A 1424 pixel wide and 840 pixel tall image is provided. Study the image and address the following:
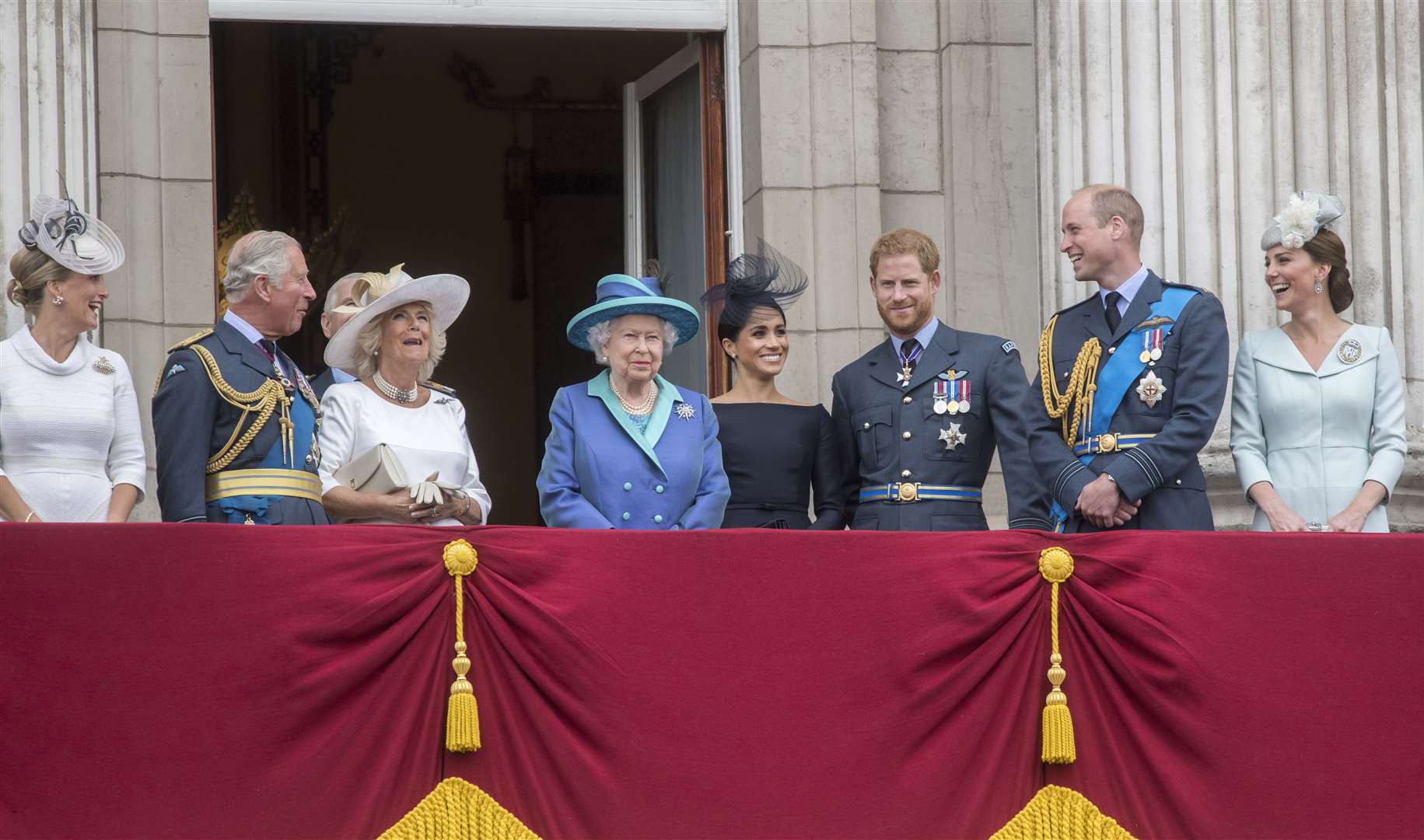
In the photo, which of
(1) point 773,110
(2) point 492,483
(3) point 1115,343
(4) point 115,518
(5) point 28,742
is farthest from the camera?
(2) point 492,483

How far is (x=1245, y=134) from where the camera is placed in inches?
321

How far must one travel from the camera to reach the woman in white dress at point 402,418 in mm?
5715

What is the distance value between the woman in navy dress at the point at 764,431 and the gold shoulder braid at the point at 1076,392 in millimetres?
787

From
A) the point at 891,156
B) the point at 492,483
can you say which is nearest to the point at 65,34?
the point at 891,156

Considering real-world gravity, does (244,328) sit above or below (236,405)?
above

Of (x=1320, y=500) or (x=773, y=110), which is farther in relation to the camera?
(x=773, y=110)

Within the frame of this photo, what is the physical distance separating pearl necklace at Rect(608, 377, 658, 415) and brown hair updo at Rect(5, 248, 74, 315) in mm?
1687

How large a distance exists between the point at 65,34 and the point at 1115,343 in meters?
4.22

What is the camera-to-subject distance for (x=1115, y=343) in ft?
20.3

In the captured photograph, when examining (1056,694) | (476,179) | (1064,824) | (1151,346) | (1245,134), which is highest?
(476,179)

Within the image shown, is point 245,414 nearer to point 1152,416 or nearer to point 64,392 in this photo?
point 64,392

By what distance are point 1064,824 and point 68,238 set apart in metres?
3.31

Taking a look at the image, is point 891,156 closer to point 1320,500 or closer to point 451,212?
point 1320,500

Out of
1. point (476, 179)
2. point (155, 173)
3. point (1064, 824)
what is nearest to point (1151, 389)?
point (1064, 824)
